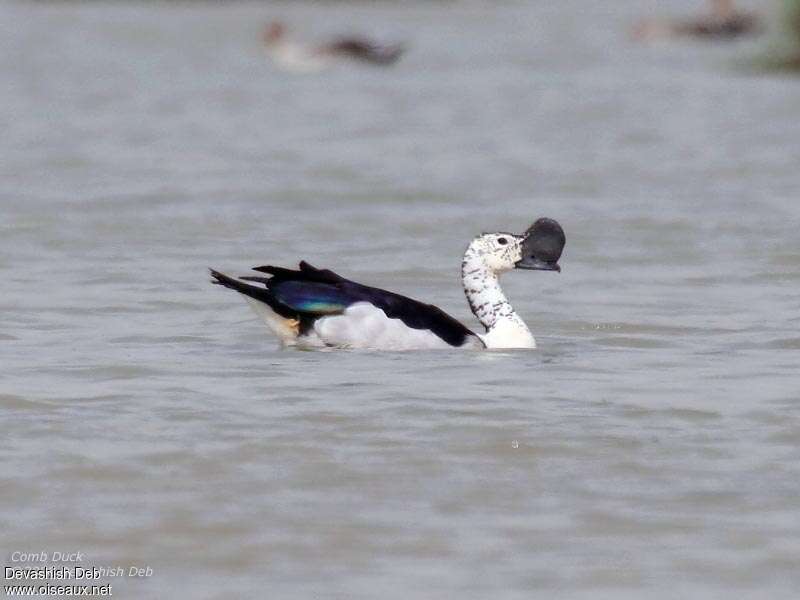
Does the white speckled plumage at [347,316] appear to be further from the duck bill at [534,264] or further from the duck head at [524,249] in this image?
the duck bill at [534,264]

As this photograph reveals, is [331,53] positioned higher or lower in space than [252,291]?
higher

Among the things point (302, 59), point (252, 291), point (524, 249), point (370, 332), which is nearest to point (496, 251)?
point (524, 249)

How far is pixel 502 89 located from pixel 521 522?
2229cm

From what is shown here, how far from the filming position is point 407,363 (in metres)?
9.55

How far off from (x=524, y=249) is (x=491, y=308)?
308 millimetres

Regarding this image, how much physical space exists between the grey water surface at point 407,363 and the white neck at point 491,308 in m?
0.14

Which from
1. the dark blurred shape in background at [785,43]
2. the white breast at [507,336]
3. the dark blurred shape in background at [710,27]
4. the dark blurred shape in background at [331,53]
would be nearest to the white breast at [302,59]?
the dark blurred shape in background at [331,53]

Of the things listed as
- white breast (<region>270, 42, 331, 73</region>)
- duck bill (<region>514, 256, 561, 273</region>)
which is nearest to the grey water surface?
duck bill (<region>514, 256, 561, 273</region>)

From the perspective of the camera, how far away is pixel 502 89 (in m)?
28.6

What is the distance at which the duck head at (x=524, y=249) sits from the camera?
10.1 meters

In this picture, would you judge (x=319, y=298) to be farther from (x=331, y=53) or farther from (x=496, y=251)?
(x=331, y=53)

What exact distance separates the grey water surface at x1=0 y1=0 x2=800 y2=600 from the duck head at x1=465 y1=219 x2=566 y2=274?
459 mm

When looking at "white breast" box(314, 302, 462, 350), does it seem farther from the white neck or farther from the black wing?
the white neck

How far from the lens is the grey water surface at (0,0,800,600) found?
20.9 feet
